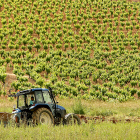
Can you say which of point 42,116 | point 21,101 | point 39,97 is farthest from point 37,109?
point 21,101

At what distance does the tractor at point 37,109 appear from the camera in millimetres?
9445

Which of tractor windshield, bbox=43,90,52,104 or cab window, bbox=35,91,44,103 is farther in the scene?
tractor windshield, bbox=43,90,52,104

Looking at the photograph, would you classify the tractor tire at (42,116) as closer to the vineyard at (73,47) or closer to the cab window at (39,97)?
the cab window at (39,97)

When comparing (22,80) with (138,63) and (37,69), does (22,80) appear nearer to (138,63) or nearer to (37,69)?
(37,69)

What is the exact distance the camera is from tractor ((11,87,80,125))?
9445mm

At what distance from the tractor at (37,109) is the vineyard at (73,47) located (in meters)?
13.2

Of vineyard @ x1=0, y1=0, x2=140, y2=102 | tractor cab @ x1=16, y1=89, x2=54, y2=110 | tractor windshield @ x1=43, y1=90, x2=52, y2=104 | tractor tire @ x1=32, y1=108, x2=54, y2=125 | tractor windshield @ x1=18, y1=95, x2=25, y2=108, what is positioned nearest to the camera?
tractor tire @ x1=32, y1=108, x2=54, y2=125

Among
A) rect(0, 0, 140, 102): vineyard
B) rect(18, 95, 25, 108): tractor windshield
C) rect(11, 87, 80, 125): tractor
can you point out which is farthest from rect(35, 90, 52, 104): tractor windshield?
rect(0, 0, 140, 102): vineyard

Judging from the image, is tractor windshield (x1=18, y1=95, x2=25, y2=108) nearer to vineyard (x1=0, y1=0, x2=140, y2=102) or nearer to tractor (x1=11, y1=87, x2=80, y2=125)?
tractor (x1=11, y1=87, x2=80, y2=125)

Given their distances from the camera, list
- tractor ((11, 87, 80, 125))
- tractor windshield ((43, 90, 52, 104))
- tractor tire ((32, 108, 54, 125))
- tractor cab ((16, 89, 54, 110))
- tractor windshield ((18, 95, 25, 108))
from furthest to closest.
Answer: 1. tractor windshield ((18, 95, 25, 108))
2. tractor windshield ((43, 90, 52, 104))
3. tractor cab ((16, 89, 54, 110))
4. tractor ((11, 87, 80, 125))
5. tractor tire ((32, 108, 54, 125))

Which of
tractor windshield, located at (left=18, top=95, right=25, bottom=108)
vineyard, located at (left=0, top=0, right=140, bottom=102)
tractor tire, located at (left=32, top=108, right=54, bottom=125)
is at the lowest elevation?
tractor tire, located at (left=32, top=108, right=54, bottom=125)

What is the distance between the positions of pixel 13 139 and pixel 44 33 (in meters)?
31.4

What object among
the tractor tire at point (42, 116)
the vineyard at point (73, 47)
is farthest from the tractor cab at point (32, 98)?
the vineyard at point (73, 47)

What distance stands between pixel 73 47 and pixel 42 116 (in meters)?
25.7
